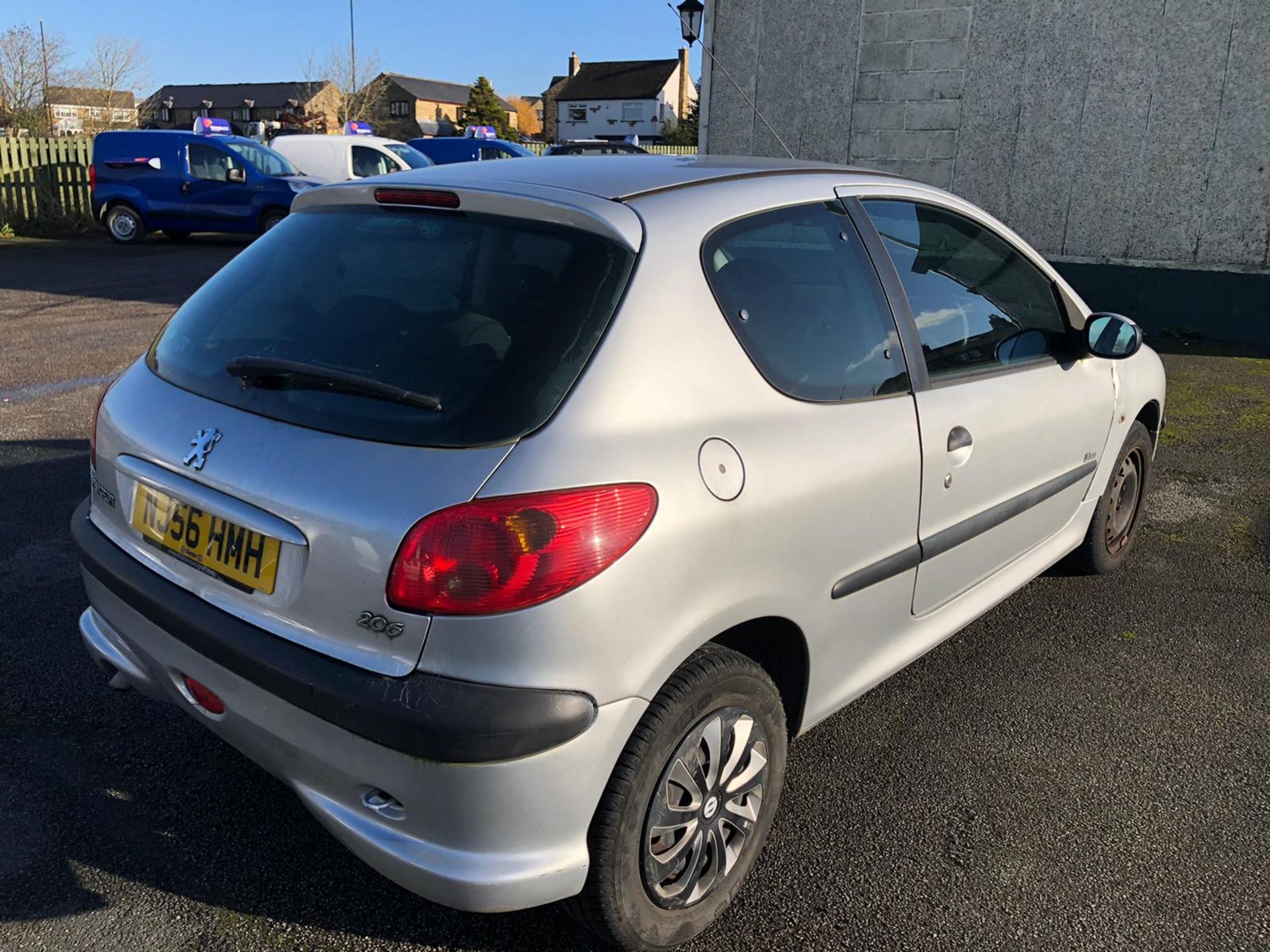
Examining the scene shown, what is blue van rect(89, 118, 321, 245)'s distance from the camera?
17.0 m

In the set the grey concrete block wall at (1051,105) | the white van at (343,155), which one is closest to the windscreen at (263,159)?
the white van at (343,155)

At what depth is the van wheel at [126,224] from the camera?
17.5 meters

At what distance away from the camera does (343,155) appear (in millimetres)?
18484

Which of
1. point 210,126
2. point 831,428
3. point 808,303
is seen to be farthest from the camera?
point 210,126

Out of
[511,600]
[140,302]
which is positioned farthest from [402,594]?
[140,302]

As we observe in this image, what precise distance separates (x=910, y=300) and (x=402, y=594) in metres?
1.74

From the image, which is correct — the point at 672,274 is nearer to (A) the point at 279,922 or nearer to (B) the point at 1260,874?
(A) the point at 279,922

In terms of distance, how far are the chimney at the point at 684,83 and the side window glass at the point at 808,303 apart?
76.0m

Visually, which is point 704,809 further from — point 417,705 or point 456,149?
point 456,149

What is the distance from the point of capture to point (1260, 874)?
2.61m

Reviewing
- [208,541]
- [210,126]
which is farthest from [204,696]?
[210,126]

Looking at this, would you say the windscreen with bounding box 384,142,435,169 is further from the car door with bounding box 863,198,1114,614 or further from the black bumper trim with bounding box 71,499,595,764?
the black bumper trim with bounding box 71,499,595,764

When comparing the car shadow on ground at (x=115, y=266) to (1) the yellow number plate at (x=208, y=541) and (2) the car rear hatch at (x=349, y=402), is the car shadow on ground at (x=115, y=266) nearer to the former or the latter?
(2) the car rear hatch at (x=349, y=402)

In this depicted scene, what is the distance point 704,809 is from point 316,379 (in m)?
1.26
